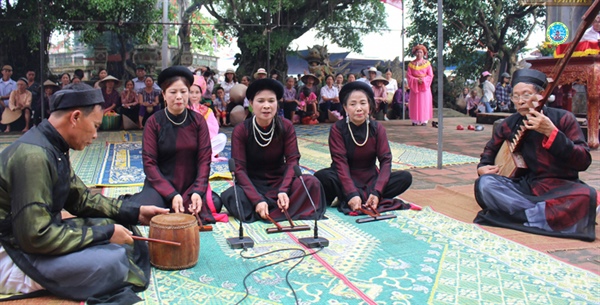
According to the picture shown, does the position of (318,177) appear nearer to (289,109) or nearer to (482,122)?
(289,109)

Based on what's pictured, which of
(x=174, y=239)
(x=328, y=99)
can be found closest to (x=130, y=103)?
(x=328, y=99)

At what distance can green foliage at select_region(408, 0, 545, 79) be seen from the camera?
58.4ft

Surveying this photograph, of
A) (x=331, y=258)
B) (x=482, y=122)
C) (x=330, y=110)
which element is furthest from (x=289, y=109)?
(x=331, y=258)

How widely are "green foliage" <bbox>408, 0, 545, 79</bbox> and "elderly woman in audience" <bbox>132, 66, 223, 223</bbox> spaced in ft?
48.3

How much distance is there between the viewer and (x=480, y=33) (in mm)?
18547

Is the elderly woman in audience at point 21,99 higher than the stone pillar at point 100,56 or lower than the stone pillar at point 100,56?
lower

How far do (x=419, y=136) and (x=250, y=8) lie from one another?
22.4 feet

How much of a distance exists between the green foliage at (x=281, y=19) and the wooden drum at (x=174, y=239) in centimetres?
1140

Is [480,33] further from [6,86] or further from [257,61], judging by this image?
[6,86]

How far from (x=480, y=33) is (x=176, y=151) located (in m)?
16.5

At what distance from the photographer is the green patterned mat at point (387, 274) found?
264cm

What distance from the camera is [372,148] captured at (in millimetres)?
4582

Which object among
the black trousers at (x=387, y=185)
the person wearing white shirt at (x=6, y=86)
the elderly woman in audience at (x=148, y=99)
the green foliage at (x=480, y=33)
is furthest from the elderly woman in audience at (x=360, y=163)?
the green foliage at (x=480, y=33)

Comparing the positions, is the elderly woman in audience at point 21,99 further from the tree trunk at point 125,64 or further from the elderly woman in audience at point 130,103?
the tree trunk at point 125,64
